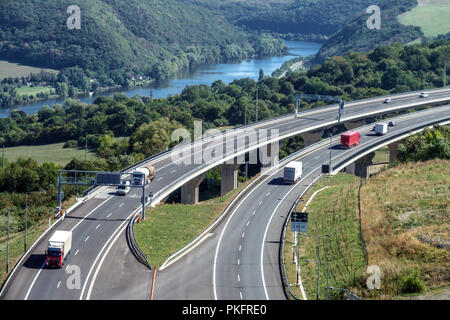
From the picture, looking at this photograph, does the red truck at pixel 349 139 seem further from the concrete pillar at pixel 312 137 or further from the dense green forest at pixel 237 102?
the dense green forest at pixel 237 102

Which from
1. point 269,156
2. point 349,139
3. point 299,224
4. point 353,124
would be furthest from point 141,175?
point 353,124

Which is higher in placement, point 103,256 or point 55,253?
point 55,253

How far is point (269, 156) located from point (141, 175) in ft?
111

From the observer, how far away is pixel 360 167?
109m

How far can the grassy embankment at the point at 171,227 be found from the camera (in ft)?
193

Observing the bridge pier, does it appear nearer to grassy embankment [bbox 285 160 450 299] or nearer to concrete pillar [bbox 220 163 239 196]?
concrete pillar [bbox 220 163 239 196]

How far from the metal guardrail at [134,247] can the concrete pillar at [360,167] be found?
50055mm

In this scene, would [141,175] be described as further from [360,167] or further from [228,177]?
[360,167]

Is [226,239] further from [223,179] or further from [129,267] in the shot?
[223,179]

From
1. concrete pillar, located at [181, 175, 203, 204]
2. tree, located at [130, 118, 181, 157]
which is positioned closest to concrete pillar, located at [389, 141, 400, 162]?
tree, located at [130, 118, 181, 157]

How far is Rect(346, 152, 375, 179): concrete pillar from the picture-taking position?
104875 millimetres

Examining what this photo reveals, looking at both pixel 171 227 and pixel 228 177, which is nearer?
pixel 171 227

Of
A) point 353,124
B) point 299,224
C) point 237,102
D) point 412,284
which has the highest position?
point 237,102

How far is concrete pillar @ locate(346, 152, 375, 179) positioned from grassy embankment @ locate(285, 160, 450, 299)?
24.5 meters
